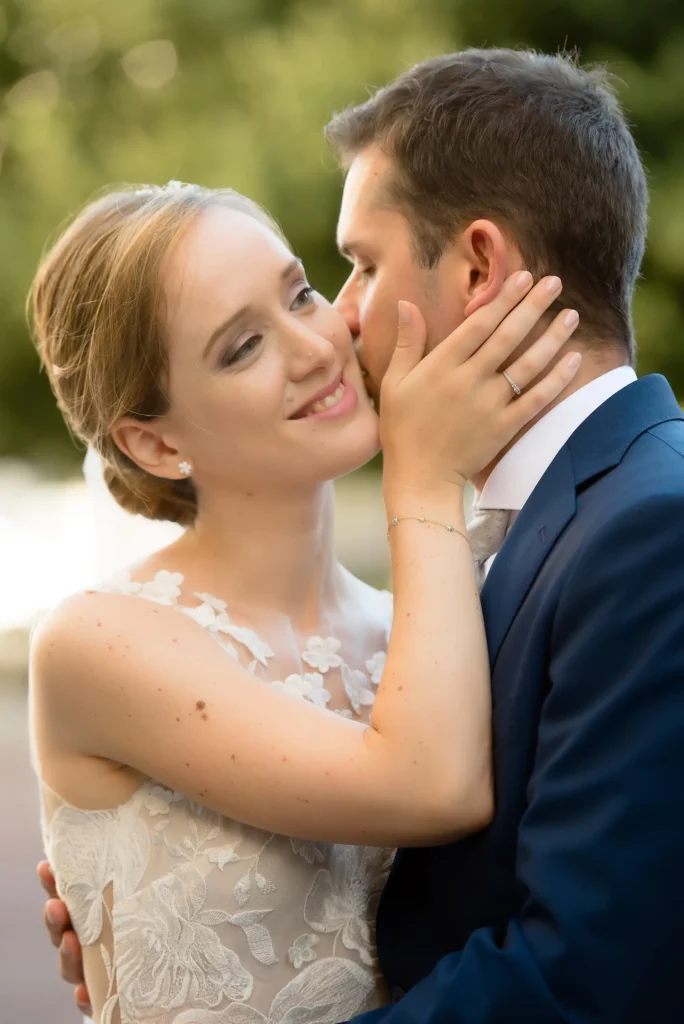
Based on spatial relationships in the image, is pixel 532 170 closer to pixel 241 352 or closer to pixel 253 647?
pixel 241 352

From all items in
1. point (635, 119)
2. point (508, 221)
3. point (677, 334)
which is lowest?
Result: point (677, 334)

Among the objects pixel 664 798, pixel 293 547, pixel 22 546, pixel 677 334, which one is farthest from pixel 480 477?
pixel 22 546

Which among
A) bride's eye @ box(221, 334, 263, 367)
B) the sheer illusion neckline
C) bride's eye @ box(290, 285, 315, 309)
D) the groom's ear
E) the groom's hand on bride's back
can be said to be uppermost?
the groom's ear

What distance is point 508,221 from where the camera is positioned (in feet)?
7.38

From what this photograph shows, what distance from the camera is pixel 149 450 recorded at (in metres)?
2.53

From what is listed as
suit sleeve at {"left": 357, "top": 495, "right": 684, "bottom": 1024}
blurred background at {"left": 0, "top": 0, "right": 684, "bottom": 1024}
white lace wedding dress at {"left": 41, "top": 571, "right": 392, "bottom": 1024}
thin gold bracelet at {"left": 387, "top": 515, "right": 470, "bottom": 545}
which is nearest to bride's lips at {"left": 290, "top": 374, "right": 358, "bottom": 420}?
thin gold bracelet at {"left": 387, "top": 515, "right": 470, "bottom": 545}

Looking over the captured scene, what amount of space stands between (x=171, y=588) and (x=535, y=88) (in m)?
1.18

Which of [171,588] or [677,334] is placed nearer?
[171,588]

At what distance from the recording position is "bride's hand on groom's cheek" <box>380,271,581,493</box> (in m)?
2.15

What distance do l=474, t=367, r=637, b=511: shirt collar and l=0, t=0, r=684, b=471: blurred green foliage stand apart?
13.5 feet

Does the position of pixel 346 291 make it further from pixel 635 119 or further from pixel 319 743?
pixel 635 119

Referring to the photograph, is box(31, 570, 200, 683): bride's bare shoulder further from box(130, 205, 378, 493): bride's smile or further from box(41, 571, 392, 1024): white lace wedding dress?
box(130, 205, 378, 493): bride's smile

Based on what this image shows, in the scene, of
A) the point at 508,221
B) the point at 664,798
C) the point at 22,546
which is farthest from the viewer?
the point at 22,546

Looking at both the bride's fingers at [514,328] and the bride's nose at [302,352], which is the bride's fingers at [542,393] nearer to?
the bride's fingers at [514,328]
